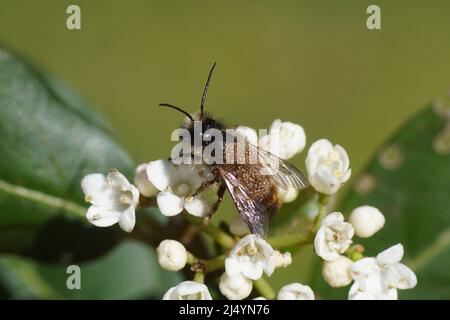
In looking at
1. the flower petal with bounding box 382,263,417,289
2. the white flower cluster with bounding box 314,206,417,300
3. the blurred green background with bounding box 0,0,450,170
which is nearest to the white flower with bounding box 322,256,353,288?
the white flower cluster with bounding box 314,206,417,300

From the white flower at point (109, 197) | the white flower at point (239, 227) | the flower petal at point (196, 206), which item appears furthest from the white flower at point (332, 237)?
the white flower at point (109, 197)

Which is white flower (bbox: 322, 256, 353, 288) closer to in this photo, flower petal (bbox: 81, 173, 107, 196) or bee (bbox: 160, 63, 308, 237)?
bee (bbox: 160, 63, 308, 237)

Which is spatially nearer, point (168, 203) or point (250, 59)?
point (168, 203)

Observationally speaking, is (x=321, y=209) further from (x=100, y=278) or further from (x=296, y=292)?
(x=100, y=278)

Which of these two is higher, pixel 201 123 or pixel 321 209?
pixel 201 123

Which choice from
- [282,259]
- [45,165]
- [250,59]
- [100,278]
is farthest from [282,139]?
[250,59]
